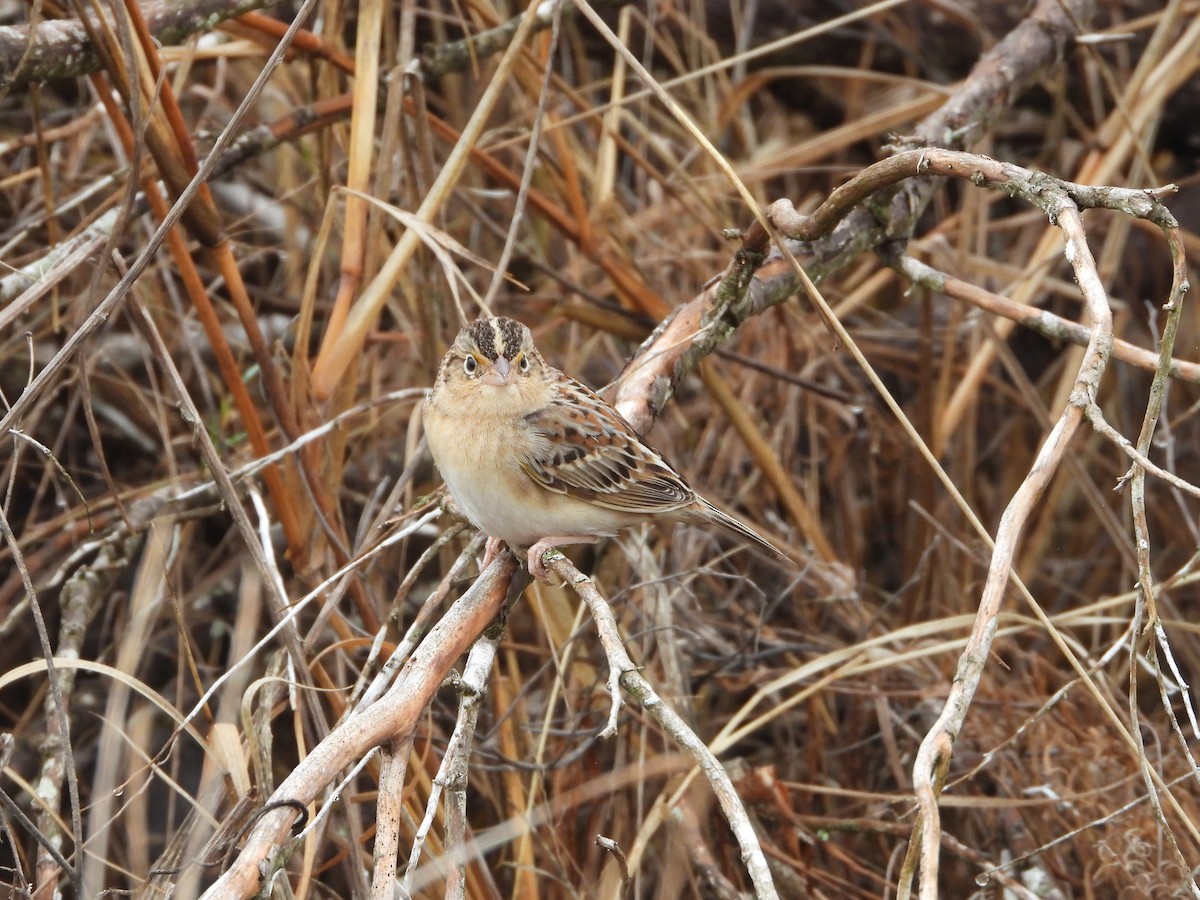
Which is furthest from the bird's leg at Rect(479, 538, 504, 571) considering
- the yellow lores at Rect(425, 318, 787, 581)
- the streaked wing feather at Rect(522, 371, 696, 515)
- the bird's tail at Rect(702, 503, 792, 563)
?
the bird's tail at Rect(702, 503, 792, 563)

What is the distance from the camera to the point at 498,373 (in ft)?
10.9

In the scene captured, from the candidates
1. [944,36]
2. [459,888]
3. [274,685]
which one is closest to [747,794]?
[274,685]

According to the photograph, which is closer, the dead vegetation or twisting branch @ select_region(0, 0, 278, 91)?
the dead vegetation

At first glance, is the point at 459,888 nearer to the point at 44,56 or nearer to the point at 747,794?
the point at 747,794

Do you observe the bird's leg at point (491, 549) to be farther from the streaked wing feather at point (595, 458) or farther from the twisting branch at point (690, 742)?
the twisting branch at point (690, 742)

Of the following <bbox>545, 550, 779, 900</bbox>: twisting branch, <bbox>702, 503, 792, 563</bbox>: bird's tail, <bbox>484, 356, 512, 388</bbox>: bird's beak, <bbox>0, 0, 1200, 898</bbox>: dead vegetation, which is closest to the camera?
<bbox>545, 550, 779, 900</bbox>: twisting branch

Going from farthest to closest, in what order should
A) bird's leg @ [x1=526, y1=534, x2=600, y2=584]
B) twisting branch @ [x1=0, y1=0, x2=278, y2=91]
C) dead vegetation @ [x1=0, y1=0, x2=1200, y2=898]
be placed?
twisting branch @ [x1=0, y1=0, x2=278, y2=91] < bird's leg @ [x1=526, y1=534, x2=600, y2=584] < dead vegetation @ [x1=0, y1=0, x2=1200, y2=898]

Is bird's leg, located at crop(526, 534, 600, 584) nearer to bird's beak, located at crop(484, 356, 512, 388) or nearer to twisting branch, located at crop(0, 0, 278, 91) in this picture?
bird's beak, located at crop(484, 356, 512, 388)

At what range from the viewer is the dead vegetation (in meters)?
2.61

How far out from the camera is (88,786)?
408 centimetres

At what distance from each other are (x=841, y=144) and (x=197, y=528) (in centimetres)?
302

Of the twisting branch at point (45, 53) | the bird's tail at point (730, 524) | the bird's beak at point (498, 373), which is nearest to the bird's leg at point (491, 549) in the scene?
the bird's beak at point (498, 373)

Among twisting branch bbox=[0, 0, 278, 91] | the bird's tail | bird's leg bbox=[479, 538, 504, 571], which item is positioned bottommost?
the bird's tail

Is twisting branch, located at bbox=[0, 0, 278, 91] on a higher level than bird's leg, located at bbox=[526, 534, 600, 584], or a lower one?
higher
